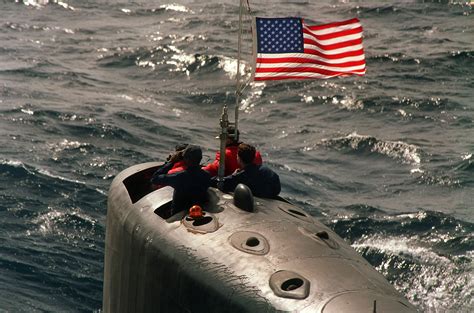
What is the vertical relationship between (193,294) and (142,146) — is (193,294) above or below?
above

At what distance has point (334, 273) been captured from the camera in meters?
10.4

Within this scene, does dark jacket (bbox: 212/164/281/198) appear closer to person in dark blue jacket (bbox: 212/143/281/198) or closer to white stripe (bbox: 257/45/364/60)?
person in dark blue jacket (bbox: 212/143/281/198)

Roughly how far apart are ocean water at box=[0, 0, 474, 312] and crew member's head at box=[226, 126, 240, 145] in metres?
8.07

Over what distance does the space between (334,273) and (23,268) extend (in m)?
12.8

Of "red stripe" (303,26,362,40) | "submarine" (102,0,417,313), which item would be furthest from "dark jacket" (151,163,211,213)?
"red stripe" (303,26,362,40)

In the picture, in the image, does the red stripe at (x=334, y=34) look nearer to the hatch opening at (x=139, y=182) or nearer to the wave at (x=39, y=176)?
the hatch opening at (x=139, y=182)

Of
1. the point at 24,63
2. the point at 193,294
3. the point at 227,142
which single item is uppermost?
the point at 227,142

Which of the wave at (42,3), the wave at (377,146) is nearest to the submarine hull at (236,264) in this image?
the wave at (377,146)

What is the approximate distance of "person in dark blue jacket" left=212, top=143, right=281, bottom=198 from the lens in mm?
12719

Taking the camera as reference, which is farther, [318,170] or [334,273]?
[318,170]

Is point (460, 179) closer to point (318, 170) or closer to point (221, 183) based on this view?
point (318, 170)

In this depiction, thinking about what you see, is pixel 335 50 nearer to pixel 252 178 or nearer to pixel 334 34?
pixel 334 34

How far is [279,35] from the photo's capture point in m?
14.0

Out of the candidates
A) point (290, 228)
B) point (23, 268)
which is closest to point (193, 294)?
point (290, 228)
